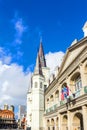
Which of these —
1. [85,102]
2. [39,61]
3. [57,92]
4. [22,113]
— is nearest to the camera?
[85,102]

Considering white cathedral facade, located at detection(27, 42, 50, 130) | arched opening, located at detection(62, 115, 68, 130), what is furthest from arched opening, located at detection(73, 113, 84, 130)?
white cathedral facade, located at detection(27, 42, 50, 130)

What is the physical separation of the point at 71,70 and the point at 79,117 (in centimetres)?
656

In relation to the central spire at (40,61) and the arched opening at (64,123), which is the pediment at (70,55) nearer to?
the arched opening at (64,123)

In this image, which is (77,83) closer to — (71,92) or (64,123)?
(71,92)

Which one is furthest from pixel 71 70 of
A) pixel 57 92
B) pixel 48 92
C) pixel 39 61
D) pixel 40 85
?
pixel 39 61

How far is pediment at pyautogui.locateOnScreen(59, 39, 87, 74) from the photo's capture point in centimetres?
2900

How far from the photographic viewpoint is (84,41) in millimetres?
27609

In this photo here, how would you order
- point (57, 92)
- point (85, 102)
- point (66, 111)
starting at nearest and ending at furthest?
point (85, 102), point (66, 111), point (57, 92)

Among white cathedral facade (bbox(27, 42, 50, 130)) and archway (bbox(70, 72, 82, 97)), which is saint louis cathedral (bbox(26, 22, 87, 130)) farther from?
white cathedral facade (bbox(27, 42, 50, 130))

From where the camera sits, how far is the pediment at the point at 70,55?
95.2ft

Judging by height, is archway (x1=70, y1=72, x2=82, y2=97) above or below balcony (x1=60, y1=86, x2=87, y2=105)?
above

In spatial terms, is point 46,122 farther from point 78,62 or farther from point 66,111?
point 78,62

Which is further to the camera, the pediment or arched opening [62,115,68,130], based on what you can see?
arched opening [62,115,68,130]

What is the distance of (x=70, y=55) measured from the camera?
32.4 m
